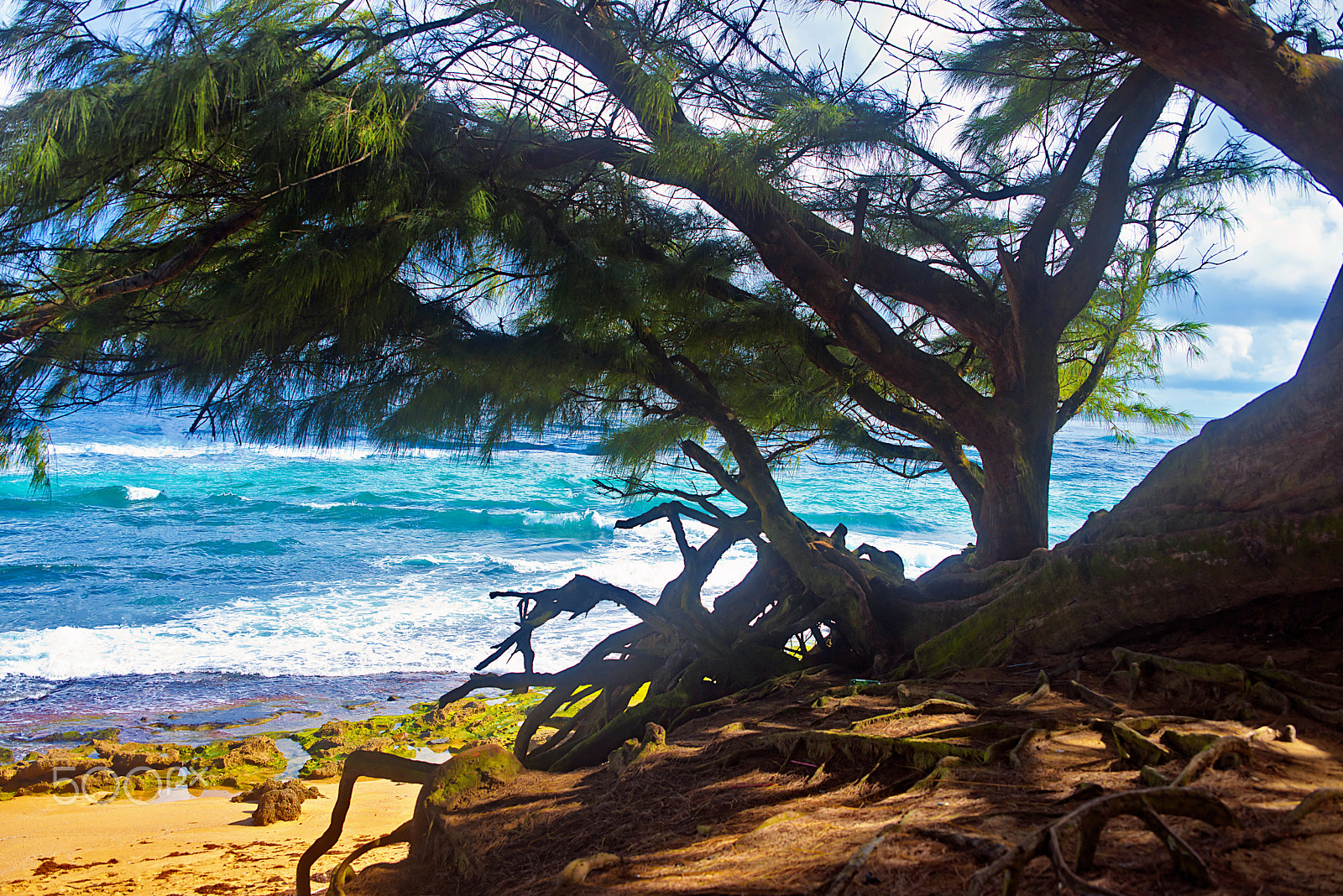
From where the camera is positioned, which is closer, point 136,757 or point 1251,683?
point 1251,683

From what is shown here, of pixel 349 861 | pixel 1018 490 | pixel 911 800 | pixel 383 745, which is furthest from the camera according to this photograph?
pixel 383 745

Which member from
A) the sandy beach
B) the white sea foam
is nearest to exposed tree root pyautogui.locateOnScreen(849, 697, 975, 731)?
the sandy beach

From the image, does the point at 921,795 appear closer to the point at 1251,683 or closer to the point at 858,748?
the point at 858,748

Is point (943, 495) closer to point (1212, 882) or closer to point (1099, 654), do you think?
point (1099, 654)

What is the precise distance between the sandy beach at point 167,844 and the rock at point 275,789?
0.18ft

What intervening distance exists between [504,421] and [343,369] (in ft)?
2.68

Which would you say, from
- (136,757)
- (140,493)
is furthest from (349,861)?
(140,493)

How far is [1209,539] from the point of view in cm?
222

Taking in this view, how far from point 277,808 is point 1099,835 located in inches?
174

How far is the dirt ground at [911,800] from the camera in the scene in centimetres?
109

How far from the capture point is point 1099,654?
8.31 feet

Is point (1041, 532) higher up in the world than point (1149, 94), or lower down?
lower down

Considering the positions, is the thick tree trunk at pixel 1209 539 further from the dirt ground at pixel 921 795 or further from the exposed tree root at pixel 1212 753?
the exposed tree root at pixel 1212 753

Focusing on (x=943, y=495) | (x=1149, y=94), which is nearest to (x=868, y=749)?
(x=1149, y=94)
